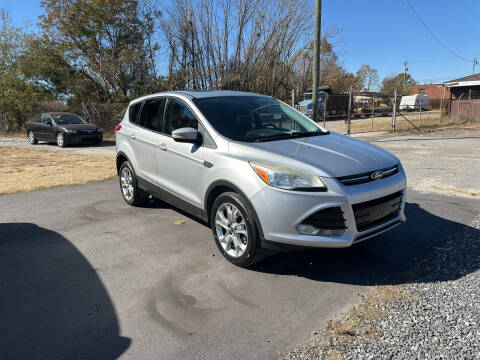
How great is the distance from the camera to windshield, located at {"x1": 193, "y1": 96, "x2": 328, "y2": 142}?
4113mm

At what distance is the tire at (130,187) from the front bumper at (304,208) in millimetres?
2889

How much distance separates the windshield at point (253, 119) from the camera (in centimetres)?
411

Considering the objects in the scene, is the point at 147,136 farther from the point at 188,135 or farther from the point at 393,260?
the point at 393,260

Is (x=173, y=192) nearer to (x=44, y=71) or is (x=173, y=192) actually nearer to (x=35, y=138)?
(x=35, y=138)

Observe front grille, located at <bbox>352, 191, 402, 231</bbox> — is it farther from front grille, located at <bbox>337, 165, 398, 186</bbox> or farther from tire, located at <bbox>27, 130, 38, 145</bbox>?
tire, located at <bbox>27, 130, 38, 145</bbox>

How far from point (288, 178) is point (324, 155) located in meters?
0.54

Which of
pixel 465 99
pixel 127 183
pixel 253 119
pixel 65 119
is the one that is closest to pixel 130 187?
pixel 127 183

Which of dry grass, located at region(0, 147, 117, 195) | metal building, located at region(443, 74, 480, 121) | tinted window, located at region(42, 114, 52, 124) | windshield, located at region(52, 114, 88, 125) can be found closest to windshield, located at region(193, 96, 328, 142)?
dry grass, located at region(0, 147, 117, 195)

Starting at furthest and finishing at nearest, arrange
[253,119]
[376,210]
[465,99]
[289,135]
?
1. [465,99]
2. [253,119]
3. [289,135]
4. [376,210]

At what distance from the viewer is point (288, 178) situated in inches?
129

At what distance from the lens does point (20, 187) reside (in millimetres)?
7680

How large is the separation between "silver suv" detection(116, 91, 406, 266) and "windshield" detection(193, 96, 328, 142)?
13 mm

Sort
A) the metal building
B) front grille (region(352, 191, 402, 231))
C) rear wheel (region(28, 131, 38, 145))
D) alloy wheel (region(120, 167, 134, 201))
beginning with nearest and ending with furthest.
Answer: front grille (region(352, 191, 402, 231)) < alloy wheel (region(120, 167, 134, 201)) < rear wheel (region(28, 131, 38, 145)) < the metal building

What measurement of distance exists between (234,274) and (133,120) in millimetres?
3263
